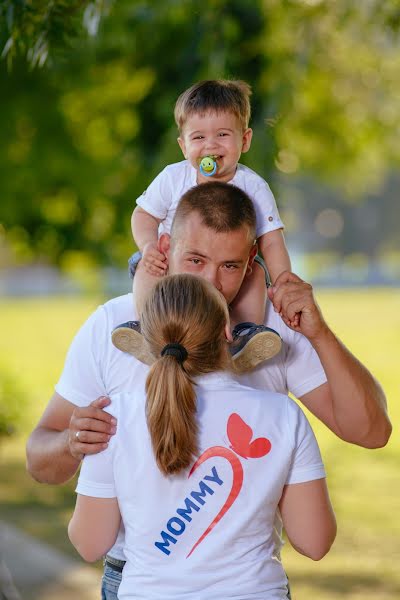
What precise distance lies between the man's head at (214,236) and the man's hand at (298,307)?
109mm

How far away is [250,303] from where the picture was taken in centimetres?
275

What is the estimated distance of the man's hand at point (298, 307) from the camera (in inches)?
100

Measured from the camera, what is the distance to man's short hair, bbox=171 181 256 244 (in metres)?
2.52

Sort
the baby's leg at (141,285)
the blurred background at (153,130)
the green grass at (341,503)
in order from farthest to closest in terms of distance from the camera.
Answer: the green grass at (341,503), the blurred background at (153,130), the baby's leg at (141,285)

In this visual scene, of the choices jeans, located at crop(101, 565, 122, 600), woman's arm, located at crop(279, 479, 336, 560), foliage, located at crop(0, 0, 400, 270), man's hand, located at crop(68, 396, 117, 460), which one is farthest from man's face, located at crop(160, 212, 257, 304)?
foliage, located at crop(0, 0, 400, 270)

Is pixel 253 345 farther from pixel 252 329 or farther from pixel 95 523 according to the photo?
pixel 95 523

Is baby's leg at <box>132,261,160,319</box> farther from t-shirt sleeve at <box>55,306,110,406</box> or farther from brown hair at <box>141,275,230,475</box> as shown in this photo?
brown hair at <box>141,275,230,475</box>

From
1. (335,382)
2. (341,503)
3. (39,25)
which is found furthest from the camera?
(341,503)

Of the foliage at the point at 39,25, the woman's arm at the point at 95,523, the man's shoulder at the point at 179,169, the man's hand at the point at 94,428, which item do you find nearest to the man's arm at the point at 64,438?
the man's hand at the point at 94,428

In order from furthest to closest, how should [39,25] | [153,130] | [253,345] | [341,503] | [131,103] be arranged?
1. [131,103]
2. [153,130]
3. [341,503]
4. [39,25]
5. [253,345]

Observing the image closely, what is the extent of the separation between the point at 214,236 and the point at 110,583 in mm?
922

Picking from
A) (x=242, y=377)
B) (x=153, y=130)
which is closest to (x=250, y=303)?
(x=242, y=377)

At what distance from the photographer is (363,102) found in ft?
49.1

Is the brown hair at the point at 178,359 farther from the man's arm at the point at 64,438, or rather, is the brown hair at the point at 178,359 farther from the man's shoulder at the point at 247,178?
the man's shoulder at the point at 247,178
